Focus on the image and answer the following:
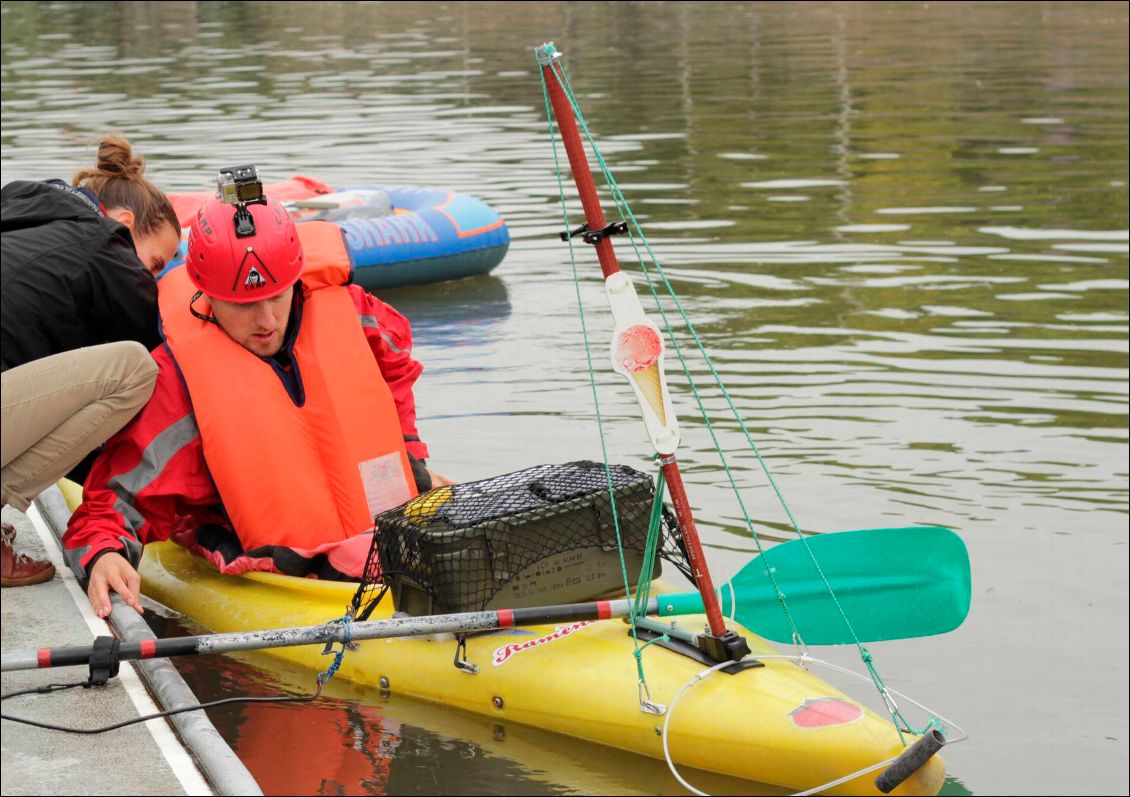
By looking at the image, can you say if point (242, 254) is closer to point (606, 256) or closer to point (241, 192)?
point (241, 192)

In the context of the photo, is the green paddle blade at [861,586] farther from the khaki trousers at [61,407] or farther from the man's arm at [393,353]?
the khaki trousers at [61,407]

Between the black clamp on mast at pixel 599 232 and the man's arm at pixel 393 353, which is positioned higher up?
the black clamp on mast at pixel 599 232

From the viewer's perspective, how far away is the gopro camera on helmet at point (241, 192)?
456 centimetres

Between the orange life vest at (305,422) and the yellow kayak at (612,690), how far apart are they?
226 millimetres

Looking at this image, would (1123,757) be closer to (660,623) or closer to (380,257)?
(660,623)

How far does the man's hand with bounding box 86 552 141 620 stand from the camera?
4301mm

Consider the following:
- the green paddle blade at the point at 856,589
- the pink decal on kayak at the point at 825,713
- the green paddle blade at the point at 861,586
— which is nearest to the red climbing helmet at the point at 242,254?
the green paddle blade at the point at 856,589

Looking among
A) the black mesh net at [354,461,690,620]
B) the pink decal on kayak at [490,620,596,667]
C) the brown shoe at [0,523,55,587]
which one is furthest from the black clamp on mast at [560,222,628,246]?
the brown shoe at [0,523,55,587]

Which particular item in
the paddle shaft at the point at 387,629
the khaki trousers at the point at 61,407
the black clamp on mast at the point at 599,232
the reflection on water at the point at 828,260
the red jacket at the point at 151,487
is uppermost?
the black clamp on mast at the point at 599,232

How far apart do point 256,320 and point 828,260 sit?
266 inches

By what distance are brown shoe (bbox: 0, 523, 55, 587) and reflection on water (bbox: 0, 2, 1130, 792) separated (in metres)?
1.24

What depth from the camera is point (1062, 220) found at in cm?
1176

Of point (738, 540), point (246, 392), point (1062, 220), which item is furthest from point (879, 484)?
point (1062, 220)

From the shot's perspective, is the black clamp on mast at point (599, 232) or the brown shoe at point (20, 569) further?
the brown shoe at point (20, 569)
